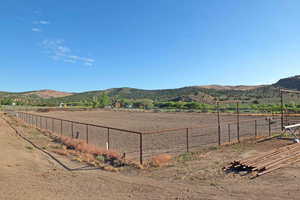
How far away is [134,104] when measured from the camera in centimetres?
11969

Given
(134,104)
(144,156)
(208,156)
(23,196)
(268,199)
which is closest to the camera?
(268,199)

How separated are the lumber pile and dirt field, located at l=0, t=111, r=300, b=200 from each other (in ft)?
1.15

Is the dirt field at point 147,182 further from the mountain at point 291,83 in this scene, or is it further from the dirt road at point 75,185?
the mountain at point 291,83

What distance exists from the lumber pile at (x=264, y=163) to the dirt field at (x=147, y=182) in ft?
1.15

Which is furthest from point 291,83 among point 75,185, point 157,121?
point 75,185

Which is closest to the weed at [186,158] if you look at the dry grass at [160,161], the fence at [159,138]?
the dry grass at [160,161]

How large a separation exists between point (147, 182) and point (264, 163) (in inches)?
206

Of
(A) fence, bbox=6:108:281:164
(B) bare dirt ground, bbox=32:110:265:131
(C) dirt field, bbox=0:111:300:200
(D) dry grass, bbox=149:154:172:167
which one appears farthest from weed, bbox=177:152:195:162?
(B) bare dirt ground, bbox=32:110:265:131

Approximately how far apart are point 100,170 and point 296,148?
10579 mm

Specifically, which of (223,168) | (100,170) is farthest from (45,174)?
(223,168)

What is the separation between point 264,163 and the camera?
967cm

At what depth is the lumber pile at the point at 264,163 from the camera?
29.8 ft

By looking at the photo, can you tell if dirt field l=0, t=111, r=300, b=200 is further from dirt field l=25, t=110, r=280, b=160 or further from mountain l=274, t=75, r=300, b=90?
mountain l=274, t=75, r=300, b=90

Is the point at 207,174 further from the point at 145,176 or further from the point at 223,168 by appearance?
the point at 145,176
